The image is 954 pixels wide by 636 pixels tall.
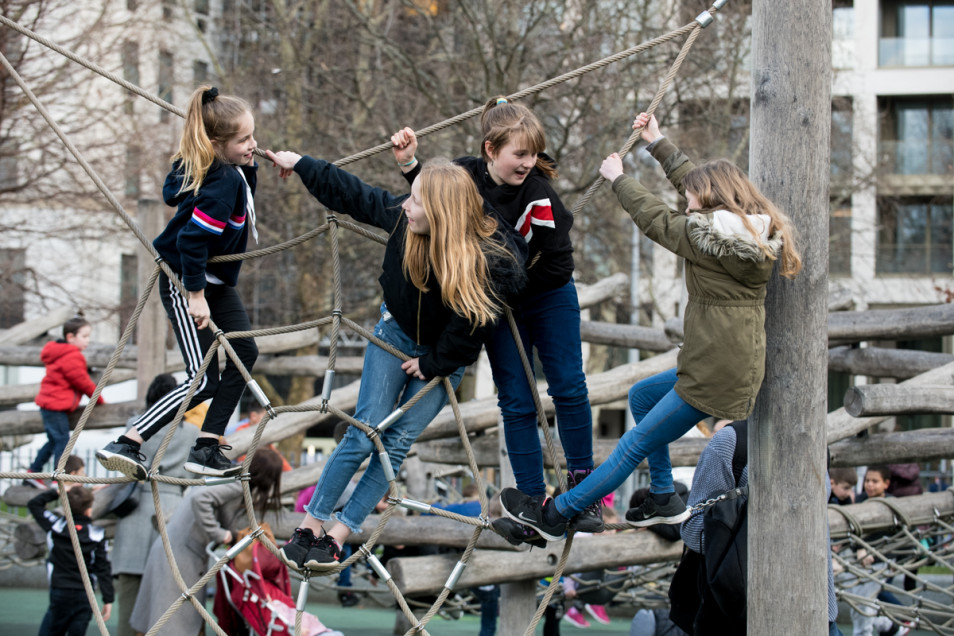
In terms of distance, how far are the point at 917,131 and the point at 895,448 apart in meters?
18.8

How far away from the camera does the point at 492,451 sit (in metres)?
6.42

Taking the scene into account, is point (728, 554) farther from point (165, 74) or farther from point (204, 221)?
point (165, 74)

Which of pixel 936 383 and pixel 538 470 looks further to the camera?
pixel 936 383

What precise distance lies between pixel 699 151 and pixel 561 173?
2.56 m

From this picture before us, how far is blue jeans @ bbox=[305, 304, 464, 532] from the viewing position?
361 centimetres

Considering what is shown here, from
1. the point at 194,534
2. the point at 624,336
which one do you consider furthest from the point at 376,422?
the point at 624,336

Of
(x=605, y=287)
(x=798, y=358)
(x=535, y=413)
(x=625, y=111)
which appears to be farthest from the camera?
(x=625, y=111)

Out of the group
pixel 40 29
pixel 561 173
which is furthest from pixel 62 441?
pixel 561 173

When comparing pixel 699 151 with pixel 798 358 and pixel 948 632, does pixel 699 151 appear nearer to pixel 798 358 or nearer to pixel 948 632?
pixel 948 632

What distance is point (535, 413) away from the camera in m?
3.68

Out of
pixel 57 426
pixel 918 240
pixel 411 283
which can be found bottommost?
pixel 57 426

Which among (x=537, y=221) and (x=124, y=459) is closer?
(x=537, y=221)

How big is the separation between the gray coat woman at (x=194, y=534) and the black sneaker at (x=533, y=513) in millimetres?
1782

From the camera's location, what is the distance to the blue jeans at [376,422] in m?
3.61
